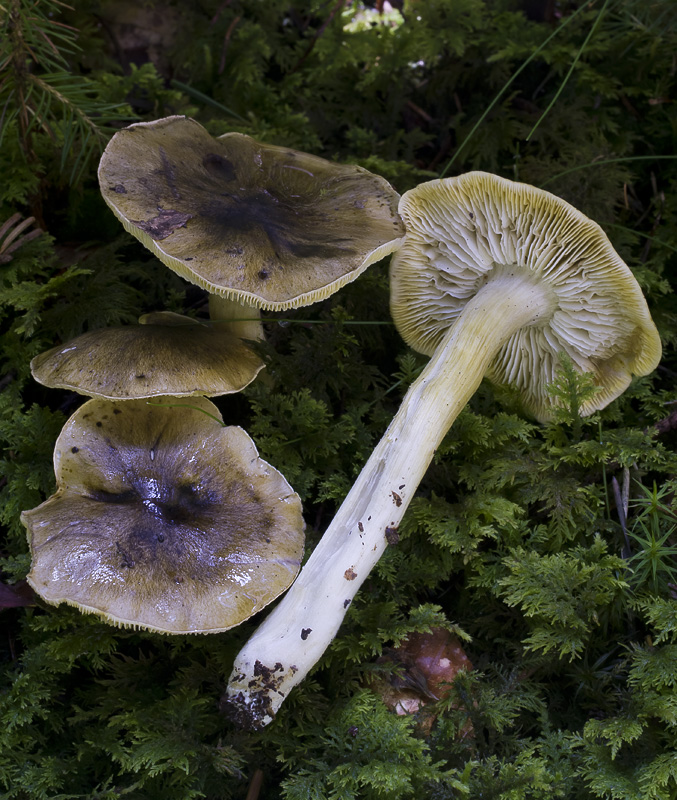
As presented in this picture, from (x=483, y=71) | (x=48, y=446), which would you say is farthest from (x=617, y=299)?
(x=48, y=446)

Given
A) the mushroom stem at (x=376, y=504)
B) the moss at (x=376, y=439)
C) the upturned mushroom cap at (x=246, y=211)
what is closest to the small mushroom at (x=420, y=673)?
the moss at (x=376, y=439)

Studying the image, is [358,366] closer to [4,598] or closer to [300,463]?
[300,463]

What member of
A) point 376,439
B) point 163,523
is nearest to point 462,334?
point 376,439

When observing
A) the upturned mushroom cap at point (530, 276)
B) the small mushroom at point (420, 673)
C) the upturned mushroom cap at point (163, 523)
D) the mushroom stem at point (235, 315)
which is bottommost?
the small mushroom at point (420, 673)

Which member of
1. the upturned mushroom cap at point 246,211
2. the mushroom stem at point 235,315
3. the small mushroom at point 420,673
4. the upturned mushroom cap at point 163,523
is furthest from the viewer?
the mushroom stem at point 235,315

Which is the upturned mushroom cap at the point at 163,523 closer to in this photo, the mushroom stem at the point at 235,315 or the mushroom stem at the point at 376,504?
the mushroom stem at the point at 376,504

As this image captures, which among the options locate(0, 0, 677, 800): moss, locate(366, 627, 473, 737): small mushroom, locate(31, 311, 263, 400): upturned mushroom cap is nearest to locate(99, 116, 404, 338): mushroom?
locate(31, 311, 263, 400): upturned mushroom cap

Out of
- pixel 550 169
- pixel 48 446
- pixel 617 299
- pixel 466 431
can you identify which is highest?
pixel 550 169
